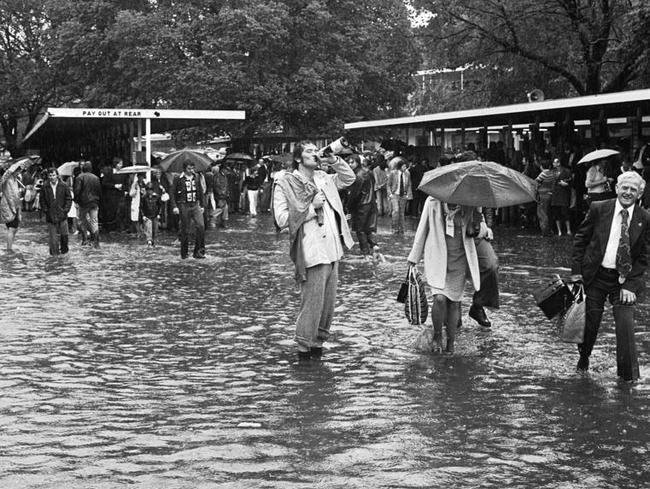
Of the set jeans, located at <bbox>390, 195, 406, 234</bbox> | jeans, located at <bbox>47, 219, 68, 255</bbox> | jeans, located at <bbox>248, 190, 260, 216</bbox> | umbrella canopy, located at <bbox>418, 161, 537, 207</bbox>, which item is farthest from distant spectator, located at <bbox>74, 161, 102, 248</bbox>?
jeans, located at <bbox>248, 190, 260, 216</bbox>

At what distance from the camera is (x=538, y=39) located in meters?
35.3

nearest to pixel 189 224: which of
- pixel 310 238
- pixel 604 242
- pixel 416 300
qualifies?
pixel 416 300

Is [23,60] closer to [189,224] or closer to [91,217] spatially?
[91,217]

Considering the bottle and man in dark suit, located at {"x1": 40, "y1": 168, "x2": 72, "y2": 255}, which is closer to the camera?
the bottle

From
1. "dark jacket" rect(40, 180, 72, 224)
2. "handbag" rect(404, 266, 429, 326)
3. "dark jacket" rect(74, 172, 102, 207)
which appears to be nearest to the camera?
"handbag" rect(404, 266, 429, 326)

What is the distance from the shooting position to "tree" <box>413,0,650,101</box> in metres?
32.5

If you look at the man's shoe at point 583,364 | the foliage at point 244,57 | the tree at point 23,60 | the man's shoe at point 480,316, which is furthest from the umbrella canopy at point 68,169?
the tree at point 23,60

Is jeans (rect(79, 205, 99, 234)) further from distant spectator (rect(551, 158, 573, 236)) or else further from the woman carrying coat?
the woman carrying coat

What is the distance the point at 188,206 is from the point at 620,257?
1162 centimetres

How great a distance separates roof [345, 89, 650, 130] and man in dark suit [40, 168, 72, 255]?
9589 millimetres

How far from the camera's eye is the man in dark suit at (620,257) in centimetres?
811

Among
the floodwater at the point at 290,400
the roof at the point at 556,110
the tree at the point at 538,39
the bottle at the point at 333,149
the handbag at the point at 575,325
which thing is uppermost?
the tree at the point at 538,39

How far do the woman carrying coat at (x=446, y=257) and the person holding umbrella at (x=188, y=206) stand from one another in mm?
9709

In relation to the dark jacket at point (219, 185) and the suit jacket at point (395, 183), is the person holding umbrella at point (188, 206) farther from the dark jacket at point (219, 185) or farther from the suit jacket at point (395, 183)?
the dark jacket at point (219, 185)
